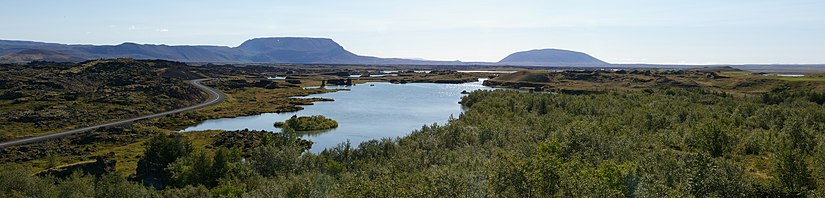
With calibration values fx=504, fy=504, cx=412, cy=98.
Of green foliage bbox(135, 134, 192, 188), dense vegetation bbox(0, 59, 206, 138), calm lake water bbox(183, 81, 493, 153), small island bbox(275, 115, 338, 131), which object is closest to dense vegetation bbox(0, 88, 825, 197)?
green foliage bbox(135, 134, 192, 188)

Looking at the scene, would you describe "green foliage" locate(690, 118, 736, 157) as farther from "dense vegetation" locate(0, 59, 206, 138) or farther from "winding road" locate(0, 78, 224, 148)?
"dense vegetation" locate(0, 59, 206, 138)

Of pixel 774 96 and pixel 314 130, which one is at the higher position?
pixel 774 96

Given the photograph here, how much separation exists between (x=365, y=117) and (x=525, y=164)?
288 feet

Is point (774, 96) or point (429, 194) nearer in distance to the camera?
point (429, 194)

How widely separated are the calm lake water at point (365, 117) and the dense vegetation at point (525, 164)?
14110 mm

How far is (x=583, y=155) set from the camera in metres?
56.8

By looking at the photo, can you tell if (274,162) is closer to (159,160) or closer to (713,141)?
(159,160)

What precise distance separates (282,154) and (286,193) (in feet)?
67.8

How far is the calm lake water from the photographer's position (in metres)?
101

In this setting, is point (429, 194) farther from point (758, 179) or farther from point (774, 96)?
point (774, 96)

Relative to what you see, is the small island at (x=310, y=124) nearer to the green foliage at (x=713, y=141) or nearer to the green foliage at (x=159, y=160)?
the green foliage at (x=159, y=160)

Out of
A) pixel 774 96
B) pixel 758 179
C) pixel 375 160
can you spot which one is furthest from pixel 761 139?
pixel 774 96

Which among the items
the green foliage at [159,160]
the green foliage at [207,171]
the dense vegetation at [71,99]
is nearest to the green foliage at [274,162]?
the green foliage at [207,171]

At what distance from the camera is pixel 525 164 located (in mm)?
40938
